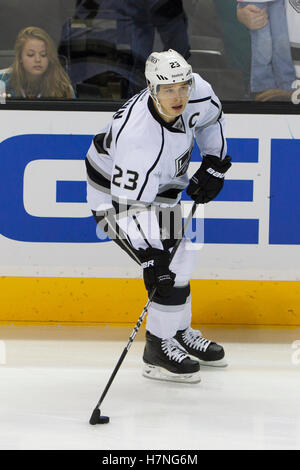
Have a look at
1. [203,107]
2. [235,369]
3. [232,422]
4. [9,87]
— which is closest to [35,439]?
[232,422]

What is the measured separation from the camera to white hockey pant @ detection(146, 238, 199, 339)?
300 cm

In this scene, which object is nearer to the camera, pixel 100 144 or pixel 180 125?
pixel 180 125

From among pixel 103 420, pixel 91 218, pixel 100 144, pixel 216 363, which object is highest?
pixel 100 144

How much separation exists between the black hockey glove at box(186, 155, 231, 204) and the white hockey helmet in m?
0.38

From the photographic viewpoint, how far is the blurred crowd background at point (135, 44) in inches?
143

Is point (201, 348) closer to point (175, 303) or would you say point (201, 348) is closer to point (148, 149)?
point (175, 303)

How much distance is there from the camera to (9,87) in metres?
3.67

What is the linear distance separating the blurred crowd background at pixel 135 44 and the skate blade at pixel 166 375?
1.24 m

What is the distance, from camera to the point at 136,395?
2828 mm

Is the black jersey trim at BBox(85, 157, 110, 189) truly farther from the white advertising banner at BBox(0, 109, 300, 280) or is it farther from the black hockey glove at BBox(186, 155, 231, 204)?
the white advertising banner at BBox(0, 109, 300, 280)

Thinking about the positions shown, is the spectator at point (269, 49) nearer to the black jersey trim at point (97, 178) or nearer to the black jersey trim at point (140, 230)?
the black jersey trim at point (97, 178)

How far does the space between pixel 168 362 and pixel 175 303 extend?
0.21 meters

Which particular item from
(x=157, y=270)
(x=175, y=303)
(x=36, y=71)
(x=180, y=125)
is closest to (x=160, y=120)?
(x=180, y=125)
